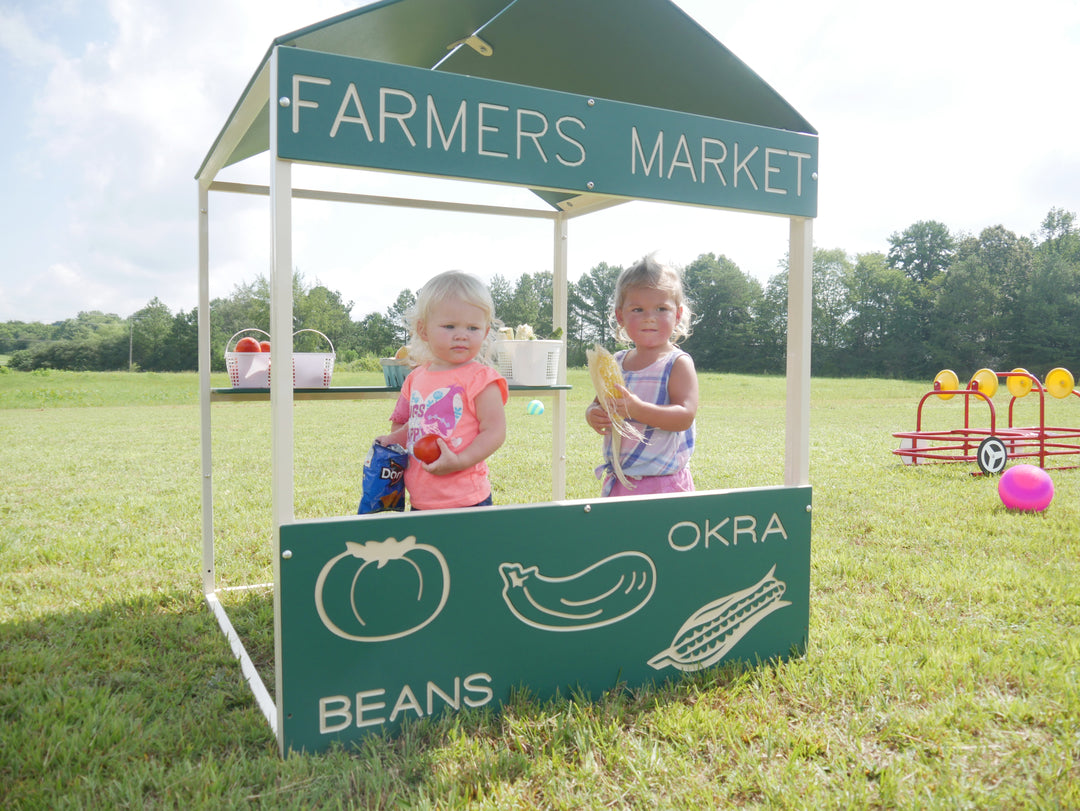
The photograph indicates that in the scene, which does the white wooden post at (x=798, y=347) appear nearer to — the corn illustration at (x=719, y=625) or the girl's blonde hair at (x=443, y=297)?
the corn illustration at (x=719, y=625)

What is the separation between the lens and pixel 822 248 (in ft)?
205

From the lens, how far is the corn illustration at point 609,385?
3.03 metres

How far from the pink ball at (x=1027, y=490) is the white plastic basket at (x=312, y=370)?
17.3 ft

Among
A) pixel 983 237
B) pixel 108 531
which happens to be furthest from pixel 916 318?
pixel 108 531

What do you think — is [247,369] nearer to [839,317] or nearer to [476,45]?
[476,45]

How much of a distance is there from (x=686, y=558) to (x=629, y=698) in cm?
55

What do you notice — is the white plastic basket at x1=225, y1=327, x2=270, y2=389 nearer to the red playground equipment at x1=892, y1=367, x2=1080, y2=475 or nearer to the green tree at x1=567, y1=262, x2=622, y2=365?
the red playground equipment at x1=892, y1=367, x2=1080, y2=475

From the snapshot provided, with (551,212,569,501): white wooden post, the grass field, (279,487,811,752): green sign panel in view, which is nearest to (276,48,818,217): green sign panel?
(279,487,811,752): green sign panel

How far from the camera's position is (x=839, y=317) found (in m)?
53.2

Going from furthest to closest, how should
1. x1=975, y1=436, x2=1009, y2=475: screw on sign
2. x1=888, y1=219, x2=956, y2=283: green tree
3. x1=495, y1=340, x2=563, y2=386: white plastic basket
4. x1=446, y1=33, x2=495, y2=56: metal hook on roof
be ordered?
x1=888, y1=219, x2=956, y2=283: green tree, x1=975, y1=436, x2=1009, y2=475: screw on sign, x1=495, y1=340, x2=563, y2=386: white plastic basket, x1=446, y1=33, x2=495, y2=56: metal hook on roof

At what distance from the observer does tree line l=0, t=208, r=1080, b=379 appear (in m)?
34.0

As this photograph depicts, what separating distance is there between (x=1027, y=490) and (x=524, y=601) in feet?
16.4

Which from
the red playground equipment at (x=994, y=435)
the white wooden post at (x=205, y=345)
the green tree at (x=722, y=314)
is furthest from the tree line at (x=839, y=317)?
the white wooden post at (x=205, y=345)

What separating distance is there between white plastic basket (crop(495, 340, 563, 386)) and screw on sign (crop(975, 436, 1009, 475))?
5876 mm
